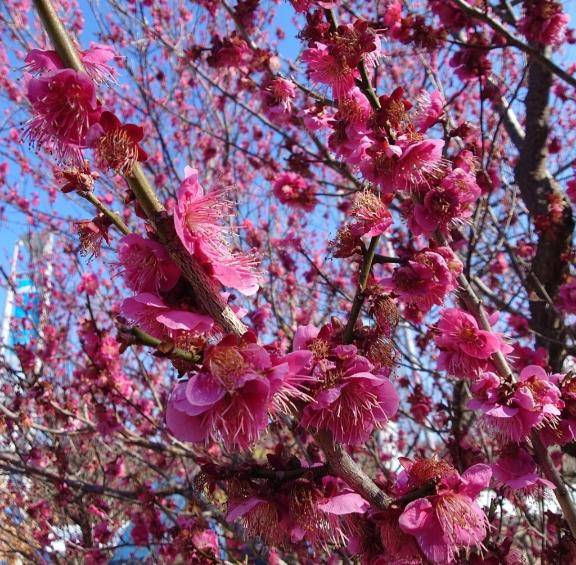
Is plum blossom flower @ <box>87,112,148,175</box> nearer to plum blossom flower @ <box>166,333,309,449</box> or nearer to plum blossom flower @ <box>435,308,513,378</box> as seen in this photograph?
plum blossom flower @ <box>166,333,309,449</box>

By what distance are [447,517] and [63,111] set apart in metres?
1.38

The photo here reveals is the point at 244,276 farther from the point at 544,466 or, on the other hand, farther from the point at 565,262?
the point at 565,262

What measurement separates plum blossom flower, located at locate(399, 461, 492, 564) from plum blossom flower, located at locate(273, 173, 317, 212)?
276 centimetres

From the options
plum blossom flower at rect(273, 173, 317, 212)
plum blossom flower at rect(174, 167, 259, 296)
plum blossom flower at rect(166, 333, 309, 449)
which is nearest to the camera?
plum blossom flower at rect(166, 333, 309, 449)

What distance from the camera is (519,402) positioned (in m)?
1.66

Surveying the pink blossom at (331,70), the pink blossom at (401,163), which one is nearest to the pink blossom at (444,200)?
the pink blossom at (401,163)

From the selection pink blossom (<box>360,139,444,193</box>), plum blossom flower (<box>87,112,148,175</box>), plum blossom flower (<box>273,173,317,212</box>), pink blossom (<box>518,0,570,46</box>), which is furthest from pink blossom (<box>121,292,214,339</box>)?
pink blossom (<box>518,0,570,46</box>)

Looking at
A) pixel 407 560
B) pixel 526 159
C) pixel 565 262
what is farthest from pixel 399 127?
pixel 526 159

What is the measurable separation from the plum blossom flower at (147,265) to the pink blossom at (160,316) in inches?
2.2

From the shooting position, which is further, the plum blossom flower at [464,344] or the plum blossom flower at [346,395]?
the plum blossom flower at [464,344]

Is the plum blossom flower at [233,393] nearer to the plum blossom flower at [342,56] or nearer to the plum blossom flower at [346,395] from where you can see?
the plum blossom flower at [346,395]

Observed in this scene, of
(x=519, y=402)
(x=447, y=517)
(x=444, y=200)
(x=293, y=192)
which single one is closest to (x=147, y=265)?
(x=447, y=517)

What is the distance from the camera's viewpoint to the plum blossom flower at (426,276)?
1.73 meters

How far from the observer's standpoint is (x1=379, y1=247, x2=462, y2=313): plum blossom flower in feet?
5.69
